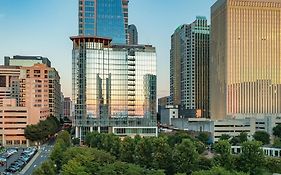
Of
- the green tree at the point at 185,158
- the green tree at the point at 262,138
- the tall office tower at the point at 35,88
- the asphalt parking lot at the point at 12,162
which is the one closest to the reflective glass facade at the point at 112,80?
the tall office tower at the point at 35,88

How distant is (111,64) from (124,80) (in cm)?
467

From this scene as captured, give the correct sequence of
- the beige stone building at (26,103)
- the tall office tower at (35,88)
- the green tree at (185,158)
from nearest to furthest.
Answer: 1. the green tree at (185,158)
2. the beige stone building at (26,103)
3. the tall office tower at (35,88)

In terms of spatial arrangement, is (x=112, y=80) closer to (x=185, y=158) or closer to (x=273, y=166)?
(x=185, y=158)

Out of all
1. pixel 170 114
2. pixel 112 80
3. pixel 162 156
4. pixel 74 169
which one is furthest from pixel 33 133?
pixel 170 114

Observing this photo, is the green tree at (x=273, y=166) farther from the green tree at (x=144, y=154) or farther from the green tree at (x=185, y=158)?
the green tree at (x=144, y=154)

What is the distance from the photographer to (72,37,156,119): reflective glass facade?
9306 cm

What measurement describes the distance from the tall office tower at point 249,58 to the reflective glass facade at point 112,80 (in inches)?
1374

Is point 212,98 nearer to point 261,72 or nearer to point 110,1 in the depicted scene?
point 261,72

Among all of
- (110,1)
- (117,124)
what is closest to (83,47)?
(117,124)

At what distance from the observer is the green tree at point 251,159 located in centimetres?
4509

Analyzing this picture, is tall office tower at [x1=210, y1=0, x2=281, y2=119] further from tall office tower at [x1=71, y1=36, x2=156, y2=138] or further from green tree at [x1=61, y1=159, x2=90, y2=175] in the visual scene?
green tree at [x1=61, y1=159, x2=90, y2=175]

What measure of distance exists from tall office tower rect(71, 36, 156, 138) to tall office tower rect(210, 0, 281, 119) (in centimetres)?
3486

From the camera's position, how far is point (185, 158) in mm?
46125

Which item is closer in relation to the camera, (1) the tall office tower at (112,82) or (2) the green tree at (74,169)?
(2) the green tree at (74,169)
